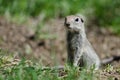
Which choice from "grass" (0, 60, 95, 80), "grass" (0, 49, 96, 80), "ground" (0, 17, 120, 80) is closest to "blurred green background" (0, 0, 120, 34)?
"ground" (0, 17, 120, 80)

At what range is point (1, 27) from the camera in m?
10.3

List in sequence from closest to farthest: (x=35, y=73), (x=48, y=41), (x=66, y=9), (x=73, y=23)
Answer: (x=35, y=73) → (x=73, y=23) → (x=48, y=41) → (x=66, y=9)

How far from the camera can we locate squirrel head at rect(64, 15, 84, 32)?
6.74 meters

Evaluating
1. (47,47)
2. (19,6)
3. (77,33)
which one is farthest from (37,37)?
(77,33)

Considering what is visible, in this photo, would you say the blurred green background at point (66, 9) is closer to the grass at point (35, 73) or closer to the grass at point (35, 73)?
the grass at point (35, 73)

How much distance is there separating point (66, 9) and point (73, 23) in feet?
15.6

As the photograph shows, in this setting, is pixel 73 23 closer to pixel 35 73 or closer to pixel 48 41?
pixel 35 73

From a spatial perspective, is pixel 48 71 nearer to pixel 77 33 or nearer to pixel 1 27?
pixel 77 33

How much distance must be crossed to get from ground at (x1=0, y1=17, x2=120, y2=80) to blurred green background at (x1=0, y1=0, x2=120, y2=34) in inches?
8.5

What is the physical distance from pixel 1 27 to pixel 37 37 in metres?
0.83

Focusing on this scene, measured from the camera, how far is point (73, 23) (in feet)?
22.6

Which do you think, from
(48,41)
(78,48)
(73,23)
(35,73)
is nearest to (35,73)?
(35,73)

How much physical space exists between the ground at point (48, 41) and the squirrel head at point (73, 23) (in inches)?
85.3

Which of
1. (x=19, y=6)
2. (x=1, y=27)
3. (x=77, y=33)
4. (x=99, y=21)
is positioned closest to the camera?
(x=77, y=33)
